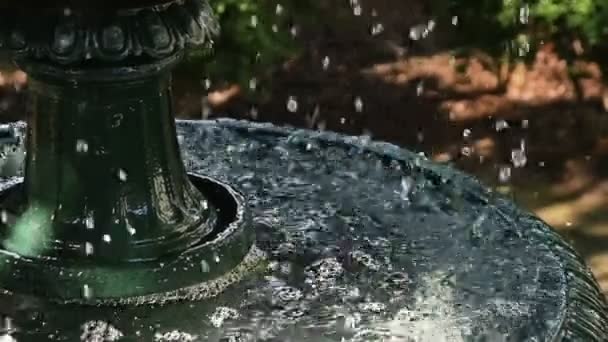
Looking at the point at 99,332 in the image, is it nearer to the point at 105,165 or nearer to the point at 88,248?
the point at 88,248

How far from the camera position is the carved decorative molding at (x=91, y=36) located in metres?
2.16

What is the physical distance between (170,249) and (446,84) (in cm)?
488

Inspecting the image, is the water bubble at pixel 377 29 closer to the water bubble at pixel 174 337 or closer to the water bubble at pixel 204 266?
the water bubble at pixel 204 266

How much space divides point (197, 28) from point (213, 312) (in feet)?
1.69

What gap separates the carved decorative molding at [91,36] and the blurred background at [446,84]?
331 cm

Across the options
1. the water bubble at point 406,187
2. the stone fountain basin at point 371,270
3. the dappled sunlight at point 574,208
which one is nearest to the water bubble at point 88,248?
the stone fountain basin at point 371,270

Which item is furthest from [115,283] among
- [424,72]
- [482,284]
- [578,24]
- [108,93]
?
[424,72]

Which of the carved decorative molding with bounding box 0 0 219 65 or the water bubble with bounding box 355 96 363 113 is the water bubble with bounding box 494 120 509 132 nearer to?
the water bubble with bounding box 355 96 363 113

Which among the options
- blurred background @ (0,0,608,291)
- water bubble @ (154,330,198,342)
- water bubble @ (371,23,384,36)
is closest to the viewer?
water bubble @ (154,330,198,342)

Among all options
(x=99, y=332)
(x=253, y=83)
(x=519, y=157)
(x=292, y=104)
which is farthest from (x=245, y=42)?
(x=99, y=332)

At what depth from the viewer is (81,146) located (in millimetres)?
2279

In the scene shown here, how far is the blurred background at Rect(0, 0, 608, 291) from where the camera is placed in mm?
5781

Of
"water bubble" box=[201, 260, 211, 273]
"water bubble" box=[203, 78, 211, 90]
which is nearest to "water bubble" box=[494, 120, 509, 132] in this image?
"water bubble" box=[203, 78, 211, 90]

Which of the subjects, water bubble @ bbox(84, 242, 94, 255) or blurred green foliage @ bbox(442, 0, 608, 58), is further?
blurred green foliage @ bbox(442, 0, 608, 58)
